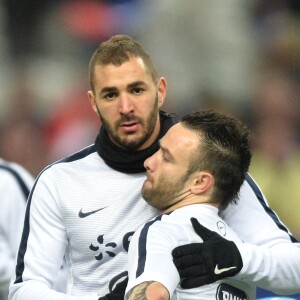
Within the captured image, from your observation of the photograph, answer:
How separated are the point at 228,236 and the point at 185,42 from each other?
4428mm

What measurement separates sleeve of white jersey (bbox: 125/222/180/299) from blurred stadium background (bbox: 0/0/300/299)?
422 centimetres

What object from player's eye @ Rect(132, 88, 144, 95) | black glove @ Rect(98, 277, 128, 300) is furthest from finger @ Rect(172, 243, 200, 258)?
player's eye @ Rect(132, 88, 144, 95)

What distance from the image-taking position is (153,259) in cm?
320

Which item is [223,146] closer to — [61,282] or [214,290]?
[214,290]

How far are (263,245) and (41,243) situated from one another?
862 mm

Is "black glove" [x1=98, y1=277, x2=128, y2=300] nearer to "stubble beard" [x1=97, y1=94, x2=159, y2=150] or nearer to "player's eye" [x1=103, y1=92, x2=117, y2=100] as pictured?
"stubble beard" [x1=97, y1=94, x2=159, y2=150]

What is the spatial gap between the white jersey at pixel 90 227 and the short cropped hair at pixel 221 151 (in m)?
0.19

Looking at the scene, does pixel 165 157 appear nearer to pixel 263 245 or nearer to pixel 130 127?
pixel 130 127

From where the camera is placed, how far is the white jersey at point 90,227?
384 cm

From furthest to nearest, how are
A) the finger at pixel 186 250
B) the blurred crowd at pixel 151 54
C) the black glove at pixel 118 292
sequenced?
the blurred crowd at pixel 151 54 → the black glove at pixel 118 292 → the finger at pixel 186 250

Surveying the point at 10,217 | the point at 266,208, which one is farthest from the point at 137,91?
the point at 10,217

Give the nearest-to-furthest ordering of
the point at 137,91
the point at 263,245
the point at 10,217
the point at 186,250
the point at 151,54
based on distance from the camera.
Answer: the point at 186,250, the point at 263,245, the point at 137,91, the point at 10,217, the point at 151,54

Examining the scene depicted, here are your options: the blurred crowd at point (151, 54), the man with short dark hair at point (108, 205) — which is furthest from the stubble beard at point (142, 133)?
Result: the blurred crowd at point (151, 54)

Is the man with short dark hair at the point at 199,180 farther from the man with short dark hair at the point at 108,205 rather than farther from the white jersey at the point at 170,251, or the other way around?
the man with short dark hair at the point at 108,205
